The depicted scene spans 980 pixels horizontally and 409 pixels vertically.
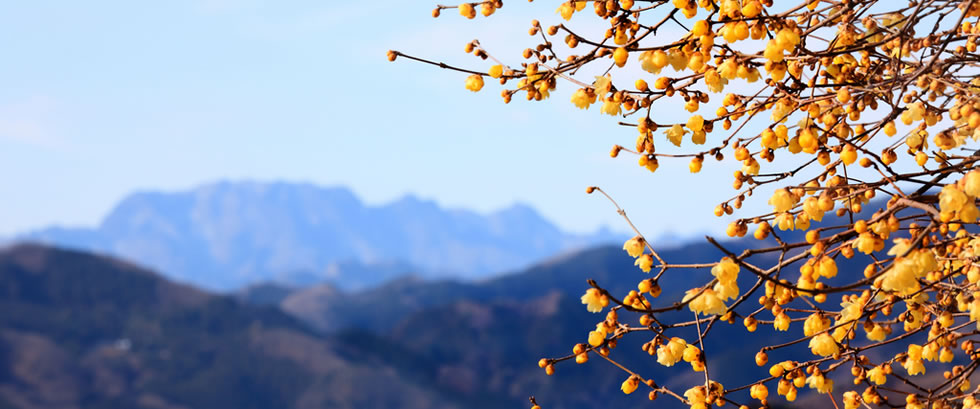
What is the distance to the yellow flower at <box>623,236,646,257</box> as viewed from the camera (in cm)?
279

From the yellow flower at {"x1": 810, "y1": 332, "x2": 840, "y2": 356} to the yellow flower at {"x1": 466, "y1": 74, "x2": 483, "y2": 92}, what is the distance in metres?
1.54

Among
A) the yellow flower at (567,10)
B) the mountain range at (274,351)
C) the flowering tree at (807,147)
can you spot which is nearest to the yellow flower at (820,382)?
the flowering tree at (807,147)

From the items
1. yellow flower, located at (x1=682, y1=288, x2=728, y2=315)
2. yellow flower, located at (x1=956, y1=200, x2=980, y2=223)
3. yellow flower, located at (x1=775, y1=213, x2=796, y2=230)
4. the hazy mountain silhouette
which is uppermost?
the hazy mountain silhouette

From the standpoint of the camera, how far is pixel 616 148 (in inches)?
117

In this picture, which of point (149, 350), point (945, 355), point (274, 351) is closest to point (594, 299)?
point (945, 355)

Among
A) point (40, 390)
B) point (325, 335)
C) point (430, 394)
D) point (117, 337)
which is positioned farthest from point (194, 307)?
point (430, 394)

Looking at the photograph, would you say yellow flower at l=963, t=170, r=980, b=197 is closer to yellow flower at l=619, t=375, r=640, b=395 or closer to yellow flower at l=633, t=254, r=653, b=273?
yellow flower at l=633, t=254, r=653, b=273

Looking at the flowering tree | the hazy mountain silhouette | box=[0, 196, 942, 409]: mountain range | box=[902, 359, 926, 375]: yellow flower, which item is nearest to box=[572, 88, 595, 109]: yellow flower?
the flowering tree

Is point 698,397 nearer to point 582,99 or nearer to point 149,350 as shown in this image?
point 582,99

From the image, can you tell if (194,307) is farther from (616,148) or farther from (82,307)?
(616,148)

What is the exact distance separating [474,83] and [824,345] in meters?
1.59

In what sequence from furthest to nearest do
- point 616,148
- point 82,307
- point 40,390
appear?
point 82,307, point 40,390, point 616,148

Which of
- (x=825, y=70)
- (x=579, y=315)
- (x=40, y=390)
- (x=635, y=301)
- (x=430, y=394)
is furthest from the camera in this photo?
(x=579, y=315)

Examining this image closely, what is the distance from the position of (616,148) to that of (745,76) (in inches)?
20.9
